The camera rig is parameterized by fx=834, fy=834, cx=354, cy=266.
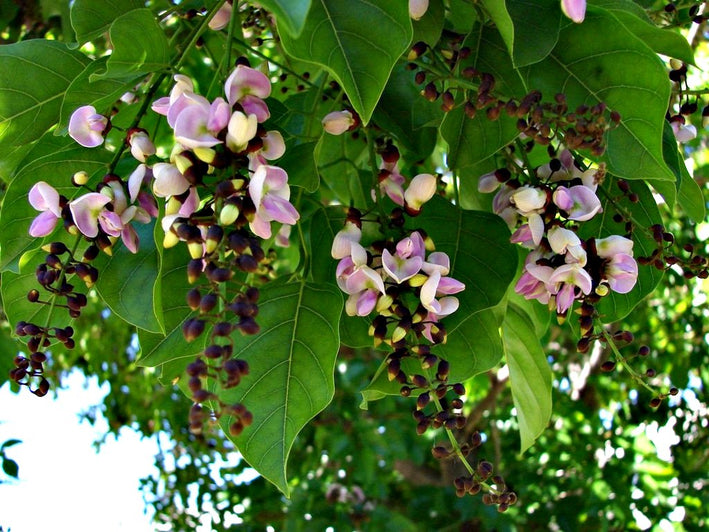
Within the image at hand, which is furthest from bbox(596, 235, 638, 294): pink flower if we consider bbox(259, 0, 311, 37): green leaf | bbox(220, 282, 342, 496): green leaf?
bbox(259, 0, 311, 37): green leaf

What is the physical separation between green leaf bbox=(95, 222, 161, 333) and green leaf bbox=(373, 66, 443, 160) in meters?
0.25

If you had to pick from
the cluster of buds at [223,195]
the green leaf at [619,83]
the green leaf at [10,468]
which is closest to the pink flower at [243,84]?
the cluster of buds at [223,195]

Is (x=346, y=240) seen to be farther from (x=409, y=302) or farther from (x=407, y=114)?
(x=407, y=114)

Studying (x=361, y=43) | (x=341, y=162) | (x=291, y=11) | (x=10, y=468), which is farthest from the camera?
(x=10, y=468)

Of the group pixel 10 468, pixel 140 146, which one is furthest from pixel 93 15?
pixel 10 468

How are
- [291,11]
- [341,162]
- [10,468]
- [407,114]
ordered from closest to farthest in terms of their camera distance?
[291,11] < [407,114] < [341,162] < [10,468]

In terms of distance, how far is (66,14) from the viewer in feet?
4.37

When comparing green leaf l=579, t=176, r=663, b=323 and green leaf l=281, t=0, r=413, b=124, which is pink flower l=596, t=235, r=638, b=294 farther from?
green leaf l=281, t=0, r=413, b=124

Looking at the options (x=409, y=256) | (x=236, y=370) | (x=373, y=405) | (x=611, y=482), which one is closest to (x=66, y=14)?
(x=409, y=256)

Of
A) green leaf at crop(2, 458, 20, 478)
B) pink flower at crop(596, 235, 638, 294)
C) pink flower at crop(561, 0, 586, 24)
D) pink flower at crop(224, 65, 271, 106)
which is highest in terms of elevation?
pink flower at crop(561, 0, 586, 24)

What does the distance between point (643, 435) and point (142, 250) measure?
175 centimetres

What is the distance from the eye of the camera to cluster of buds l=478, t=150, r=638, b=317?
66 centimetres

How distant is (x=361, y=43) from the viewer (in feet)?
1.89

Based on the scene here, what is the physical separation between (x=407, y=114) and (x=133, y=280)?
0.31 meters
